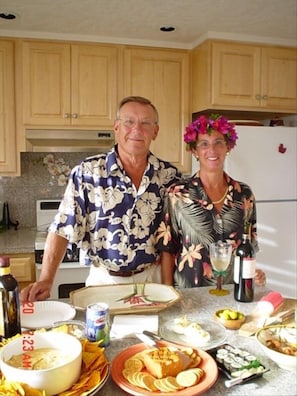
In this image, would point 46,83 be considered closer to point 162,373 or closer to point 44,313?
point 44,313

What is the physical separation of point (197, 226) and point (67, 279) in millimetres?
1300

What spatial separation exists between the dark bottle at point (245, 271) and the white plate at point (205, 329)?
0.26m

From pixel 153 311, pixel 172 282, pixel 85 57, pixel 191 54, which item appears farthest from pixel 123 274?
pixel 191 54

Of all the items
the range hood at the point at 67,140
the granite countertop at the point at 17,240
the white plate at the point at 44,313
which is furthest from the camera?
the range hood at the point at 67,140

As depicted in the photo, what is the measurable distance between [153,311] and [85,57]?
85.8 inches

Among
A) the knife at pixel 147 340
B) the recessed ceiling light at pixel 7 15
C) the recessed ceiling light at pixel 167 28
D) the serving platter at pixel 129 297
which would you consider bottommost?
the knife at pixel 147 340

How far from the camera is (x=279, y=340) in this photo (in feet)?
3.29

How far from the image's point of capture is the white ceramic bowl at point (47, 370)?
0.78 m

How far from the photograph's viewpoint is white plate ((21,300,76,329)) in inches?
44.8

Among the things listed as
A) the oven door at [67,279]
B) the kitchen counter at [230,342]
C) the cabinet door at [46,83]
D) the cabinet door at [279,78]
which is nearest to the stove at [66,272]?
the oven door at [67,279]

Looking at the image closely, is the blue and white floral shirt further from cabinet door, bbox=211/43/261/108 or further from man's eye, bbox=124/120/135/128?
cabinet door, bbox=211/43/261/108

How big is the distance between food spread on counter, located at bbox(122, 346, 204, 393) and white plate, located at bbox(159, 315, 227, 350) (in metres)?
0.07

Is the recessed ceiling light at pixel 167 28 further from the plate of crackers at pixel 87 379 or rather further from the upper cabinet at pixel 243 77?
the plate of crackers at pixel 87 379

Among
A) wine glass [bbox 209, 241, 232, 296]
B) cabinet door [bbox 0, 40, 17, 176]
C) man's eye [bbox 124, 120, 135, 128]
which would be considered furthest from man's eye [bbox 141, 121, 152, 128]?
cabinet door [bbox 0, 40, 17, 176]
